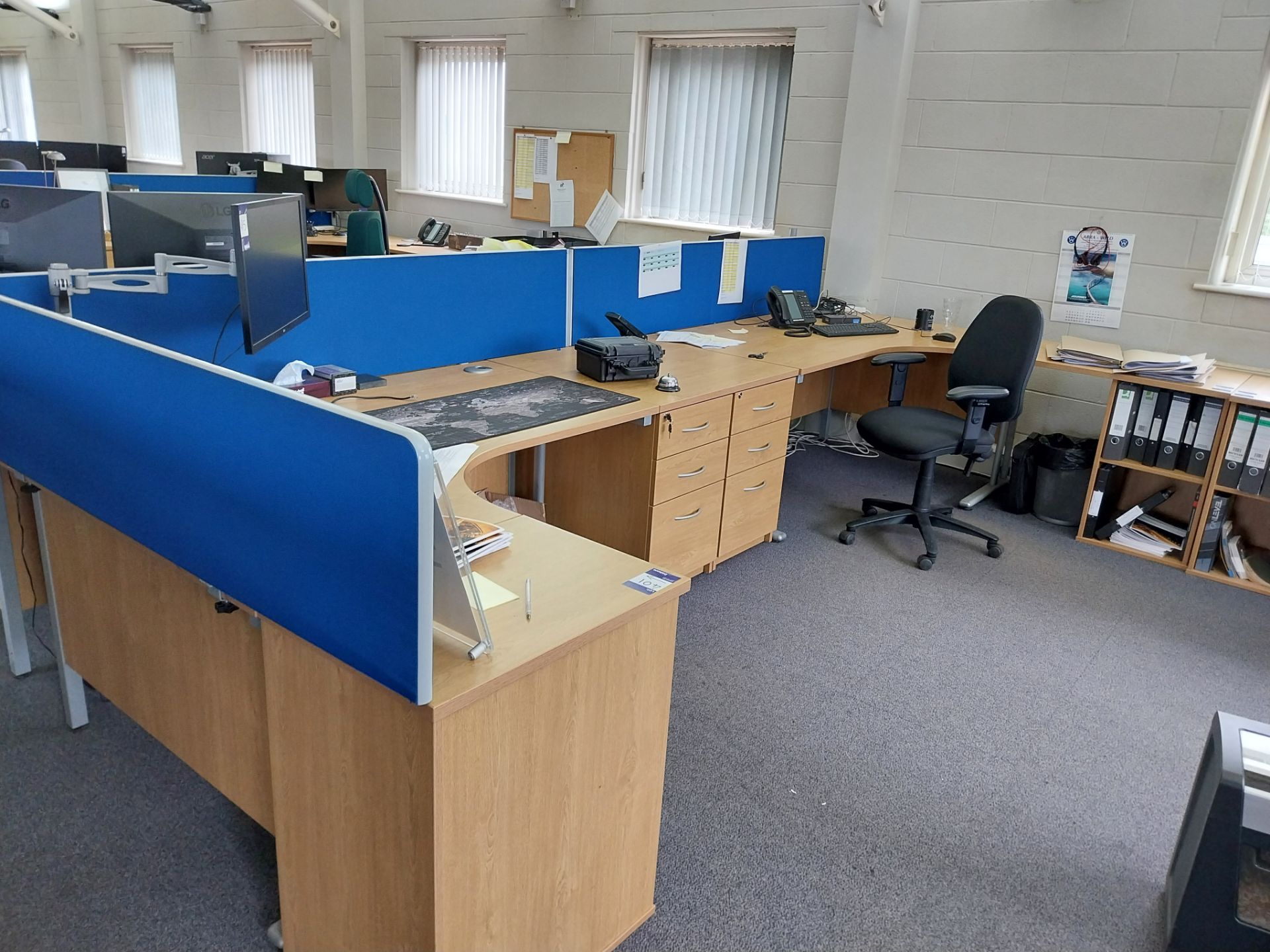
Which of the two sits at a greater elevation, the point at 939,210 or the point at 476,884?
the point at 939,210

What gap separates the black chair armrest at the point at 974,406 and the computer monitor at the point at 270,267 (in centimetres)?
234

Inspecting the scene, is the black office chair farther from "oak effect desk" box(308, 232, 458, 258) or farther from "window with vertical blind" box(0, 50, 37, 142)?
"window with vertical blind" box(0, 50, 37, 142)

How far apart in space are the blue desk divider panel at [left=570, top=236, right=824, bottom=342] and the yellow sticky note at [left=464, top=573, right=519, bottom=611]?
80.1 inches

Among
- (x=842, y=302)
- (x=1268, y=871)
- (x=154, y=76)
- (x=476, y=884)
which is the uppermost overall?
(x=154, y=76)

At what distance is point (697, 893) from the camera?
6.21 ft

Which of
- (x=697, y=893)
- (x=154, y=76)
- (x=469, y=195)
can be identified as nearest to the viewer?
(x=697, y=893)

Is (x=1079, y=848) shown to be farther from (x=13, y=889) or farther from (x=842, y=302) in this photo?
(x=842, y=302)

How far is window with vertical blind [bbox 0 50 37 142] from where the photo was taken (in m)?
9.58

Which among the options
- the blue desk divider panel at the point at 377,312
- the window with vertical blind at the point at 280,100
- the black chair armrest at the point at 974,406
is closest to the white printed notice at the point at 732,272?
the blue desk divider panel at the point at 377,312

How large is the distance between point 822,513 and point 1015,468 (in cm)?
94

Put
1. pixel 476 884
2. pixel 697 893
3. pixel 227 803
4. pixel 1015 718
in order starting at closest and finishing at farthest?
1. pixel 476 884
2. pixel 697 893
3. pixel 227 803
4. pixel 1015 718

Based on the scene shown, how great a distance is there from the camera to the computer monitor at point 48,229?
8.02 ft

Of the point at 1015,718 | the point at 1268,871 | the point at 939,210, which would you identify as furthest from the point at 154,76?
the point at 1268,871

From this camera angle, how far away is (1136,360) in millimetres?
3703
